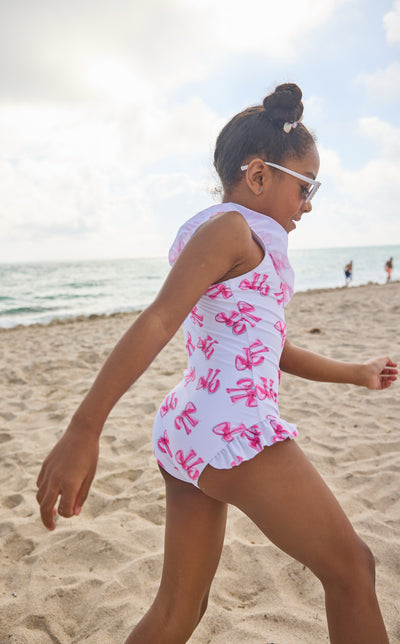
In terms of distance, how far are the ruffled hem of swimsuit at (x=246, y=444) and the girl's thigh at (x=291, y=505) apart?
0.07ft

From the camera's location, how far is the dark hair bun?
1.27 m

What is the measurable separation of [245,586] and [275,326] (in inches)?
57.8

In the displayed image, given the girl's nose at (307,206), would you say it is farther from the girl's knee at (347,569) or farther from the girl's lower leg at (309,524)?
the girl's knee at (347,569)

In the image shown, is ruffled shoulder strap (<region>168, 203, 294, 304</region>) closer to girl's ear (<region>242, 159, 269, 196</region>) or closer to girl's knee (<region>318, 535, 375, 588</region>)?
girl's ear (<region>242, 159, 269, 196</region>)

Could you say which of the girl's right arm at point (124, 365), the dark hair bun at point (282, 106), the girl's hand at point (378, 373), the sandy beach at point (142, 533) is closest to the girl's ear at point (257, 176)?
the dark hair bun at point (282, 106)

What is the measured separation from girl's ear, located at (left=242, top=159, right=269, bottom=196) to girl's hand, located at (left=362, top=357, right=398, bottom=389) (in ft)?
2.44

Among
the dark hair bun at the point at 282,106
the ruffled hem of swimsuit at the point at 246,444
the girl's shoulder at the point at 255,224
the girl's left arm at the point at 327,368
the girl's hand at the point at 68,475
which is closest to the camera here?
the girl's hand at the point at 68,475

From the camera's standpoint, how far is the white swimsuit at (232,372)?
1021mm

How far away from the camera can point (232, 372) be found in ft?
3.57

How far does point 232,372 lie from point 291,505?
322mm

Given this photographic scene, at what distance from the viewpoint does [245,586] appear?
2.06 meters

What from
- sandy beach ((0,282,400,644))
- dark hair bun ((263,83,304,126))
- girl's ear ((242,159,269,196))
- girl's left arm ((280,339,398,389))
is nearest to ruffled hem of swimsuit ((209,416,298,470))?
girl's left arm ((280,339,398,389))

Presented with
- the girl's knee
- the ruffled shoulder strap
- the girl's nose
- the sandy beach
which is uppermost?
the girl's nose

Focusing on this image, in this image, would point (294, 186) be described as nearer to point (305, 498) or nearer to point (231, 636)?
point (305, 498)
